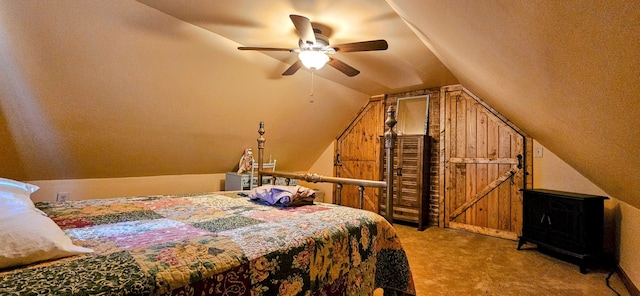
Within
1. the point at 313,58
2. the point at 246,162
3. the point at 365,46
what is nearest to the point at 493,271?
the point at 365,46

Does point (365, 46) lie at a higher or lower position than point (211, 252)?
higher

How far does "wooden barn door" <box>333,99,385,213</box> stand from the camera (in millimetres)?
5188

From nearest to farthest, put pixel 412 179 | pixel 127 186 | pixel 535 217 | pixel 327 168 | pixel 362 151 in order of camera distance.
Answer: pixel 535 217, pixel 127 186, pixel 412 179, pixel 362 151, pixel 327 168

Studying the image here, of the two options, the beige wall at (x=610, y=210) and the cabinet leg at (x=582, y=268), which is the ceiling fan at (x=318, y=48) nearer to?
the beige wall at (x=610, y=210)

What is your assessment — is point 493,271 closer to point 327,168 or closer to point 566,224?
point 566,224

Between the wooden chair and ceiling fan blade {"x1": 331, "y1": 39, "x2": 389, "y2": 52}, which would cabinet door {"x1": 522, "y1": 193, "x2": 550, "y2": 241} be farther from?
the wooden chair

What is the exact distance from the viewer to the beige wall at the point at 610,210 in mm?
2467

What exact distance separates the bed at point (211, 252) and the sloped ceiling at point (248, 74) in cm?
120

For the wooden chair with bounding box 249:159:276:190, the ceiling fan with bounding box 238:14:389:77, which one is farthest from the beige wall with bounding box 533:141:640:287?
the wooden chair with bounding box 249:159:276:190

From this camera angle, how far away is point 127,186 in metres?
3.91

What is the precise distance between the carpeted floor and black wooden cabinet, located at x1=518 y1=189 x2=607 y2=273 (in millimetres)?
172

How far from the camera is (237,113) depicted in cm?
394

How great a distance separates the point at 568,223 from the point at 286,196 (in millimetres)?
2922

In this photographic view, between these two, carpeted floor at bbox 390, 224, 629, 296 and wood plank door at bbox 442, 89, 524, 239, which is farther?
wood plank door at bbox 442, 89, 524, 239
